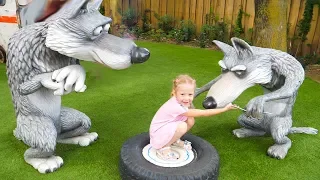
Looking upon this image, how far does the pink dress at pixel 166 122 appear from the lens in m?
2.28

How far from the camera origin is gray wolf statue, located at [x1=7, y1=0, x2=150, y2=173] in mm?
2129

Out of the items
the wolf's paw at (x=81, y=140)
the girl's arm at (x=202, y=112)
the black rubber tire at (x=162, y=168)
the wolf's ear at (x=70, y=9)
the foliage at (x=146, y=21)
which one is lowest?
the wolf's paw at (x=81, y=140)

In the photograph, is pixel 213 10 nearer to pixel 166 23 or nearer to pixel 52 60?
pixel 166 23

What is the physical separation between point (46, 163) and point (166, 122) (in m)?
0.92

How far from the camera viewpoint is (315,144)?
9.96 feet

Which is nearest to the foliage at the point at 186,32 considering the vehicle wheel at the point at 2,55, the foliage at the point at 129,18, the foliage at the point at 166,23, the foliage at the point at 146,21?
the foliage at the point at 166,23

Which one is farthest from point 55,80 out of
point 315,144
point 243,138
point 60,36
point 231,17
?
point 231,17

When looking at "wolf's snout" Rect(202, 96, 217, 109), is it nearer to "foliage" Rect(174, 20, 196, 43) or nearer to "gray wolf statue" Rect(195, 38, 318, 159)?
"gray wolf statue" Rect(195, 38, 318, 159)

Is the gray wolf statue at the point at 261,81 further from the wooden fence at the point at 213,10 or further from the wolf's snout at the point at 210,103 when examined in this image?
the wooden fence at the point at 213,10

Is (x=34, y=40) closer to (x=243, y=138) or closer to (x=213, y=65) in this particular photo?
(x=243, y=138)

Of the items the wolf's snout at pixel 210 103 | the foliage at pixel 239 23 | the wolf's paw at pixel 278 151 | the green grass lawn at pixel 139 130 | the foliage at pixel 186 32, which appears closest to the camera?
the wolf's snout at pixel 210 103

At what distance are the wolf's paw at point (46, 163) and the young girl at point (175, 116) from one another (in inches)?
28.3

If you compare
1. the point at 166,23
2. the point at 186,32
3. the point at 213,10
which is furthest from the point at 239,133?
the point at 166,23

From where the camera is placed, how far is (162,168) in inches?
86.9
